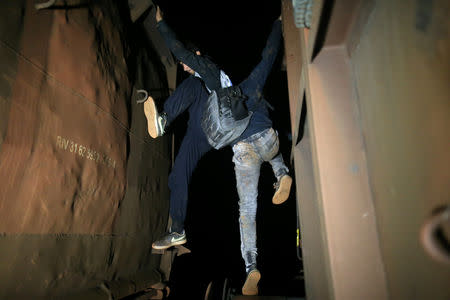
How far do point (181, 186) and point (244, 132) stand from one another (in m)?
0.90

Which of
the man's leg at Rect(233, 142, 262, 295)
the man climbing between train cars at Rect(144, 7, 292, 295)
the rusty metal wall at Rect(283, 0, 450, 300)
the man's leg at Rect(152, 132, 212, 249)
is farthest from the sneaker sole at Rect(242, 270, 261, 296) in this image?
the rusty metal wall at Rect(283, 0, 450, 300)

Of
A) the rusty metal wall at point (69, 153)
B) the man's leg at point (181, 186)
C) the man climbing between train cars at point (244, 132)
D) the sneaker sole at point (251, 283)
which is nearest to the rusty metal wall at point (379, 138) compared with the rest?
the sneaker sole at point (251, 283)

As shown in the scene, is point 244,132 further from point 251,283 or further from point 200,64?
point 251,283

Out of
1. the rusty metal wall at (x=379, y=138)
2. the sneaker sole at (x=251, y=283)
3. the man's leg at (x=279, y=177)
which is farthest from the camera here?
the man's leg at (x=279, y=177)

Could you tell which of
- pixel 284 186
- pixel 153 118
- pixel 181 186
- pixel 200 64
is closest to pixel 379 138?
pixel 284 186

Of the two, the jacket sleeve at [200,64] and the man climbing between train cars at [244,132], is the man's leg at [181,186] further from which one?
the jacket sleeve at [200,64]

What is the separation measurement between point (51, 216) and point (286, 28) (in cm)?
224

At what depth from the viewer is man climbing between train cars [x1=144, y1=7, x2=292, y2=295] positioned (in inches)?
98.3

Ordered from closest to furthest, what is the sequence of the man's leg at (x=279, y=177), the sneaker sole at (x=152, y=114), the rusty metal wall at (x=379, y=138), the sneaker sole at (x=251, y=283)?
the rusty metal wall at (x=379, y=138)
the sneaker sole at (x=251, y=283)
the man's leg at (x=279, y=177)
the sneaker sole at (x=152, y=114)

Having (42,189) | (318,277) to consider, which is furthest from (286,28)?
(42,189)

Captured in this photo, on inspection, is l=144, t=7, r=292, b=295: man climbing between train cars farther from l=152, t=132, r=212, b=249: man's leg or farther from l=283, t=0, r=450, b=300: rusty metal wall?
l=283, t=0, r=450, b=300: rusty metal wall

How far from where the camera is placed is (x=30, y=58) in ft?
5.67

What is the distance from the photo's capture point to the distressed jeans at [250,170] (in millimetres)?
Result: 2564

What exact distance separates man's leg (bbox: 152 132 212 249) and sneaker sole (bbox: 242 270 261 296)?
79 cm
